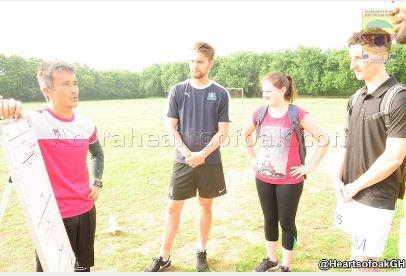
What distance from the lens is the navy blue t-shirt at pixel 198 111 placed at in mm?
3631

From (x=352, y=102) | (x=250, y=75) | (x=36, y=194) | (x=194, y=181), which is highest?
(x=250, y=75)

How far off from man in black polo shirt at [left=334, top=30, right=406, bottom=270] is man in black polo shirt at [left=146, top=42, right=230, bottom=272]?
4.66 feet

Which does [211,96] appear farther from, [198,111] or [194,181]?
[194,181]

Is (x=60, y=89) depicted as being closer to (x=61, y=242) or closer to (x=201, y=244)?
(x=61, y=242)

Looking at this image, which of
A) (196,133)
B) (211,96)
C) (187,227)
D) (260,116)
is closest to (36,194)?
(196,133)

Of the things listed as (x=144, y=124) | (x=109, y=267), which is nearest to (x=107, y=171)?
(x=109, y=267)

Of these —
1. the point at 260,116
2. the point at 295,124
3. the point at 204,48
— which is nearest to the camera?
the point at 295,124

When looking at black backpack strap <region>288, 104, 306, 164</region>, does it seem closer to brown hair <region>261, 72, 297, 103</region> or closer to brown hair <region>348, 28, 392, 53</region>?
brown hair <region>261, 72, 297, 103</region>

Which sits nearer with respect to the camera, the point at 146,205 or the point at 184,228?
the point at 184,228

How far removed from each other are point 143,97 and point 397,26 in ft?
113

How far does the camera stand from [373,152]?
260 cm

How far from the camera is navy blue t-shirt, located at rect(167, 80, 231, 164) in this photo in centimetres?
363

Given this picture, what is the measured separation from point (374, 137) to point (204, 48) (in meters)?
1.88

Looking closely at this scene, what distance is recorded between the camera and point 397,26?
6.44 feet
